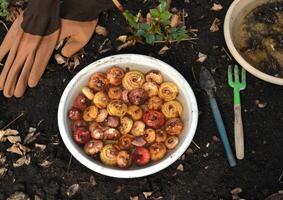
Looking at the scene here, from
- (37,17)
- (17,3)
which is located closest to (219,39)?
(37,17)

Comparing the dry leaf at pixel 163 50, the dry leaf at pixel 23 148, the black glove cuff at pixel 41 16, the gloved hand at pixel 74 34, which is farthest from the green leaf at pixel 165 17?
the dry leaf at pixel 23 148

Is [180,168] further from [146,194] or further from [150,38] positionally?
[150,38]

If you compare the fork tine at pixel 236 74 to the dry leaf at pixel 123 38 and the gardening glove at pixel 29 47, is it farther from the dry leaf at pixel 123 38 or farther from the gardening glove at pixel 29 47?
the gardening glove at pixel 29 47

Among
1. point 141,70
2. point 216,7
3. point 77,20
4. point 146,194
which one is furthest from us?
point 216,7

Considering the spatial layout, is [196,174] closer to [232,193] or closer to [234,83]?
[232,193]

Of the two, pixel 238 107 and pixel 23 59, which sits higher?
pixel 23 59

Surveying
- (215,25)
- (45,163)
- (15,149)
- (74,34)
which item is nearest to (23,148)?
(15,149)

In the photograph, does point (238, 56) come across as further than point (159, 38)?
No
